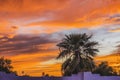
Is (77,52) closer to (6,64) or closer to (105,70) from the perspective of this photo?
(105,70)

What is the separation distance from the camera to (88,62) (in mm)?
36531

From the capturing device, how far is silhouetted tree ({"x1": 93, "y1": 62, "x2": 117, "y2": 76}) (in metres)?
48.0

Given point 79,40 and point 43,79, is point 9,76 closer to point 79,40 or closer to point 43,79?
point 43,79

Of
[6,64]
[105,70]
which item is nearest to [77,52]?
[105,70]

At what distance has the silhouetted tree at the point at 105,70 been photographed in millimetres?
47994

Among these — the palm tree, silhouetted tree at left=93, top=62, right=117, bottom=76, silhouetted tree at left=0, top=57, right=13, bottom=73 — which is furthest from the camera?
silhouetted tree at left=0, top=57, right=13, bottom=73

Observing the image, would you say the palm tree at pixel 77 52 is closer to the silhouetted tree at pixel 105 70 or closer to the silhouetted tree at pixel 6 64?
the silhouetted tree at pixel 105 70

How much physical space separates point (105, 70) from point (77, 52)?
14858mm

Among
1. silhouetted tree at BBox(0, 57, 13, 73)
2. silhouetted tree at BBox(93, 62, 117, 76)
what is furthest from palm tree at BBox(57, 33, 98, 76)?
silhouetted tree at BBox(0, 57, 13, 73)

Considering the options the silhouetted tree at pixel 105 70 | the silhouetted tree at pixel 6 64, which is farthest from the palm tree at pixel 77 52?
the silhouetted tree at pixel 6 64

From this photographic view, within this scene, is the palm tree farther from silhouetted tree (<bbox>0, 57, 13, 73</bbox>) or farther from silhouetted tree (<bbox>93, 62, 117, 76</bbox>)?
→ silhouetted tree (<bbox>0, 57, 13, 73</bbox>)

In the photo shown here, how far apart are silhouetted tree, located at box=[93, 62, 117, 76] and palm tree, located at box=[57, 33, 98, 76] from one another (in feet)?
33.2

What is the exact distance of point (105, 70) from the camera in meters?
50.8

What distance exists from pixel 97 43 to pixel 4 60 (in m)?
24.8
